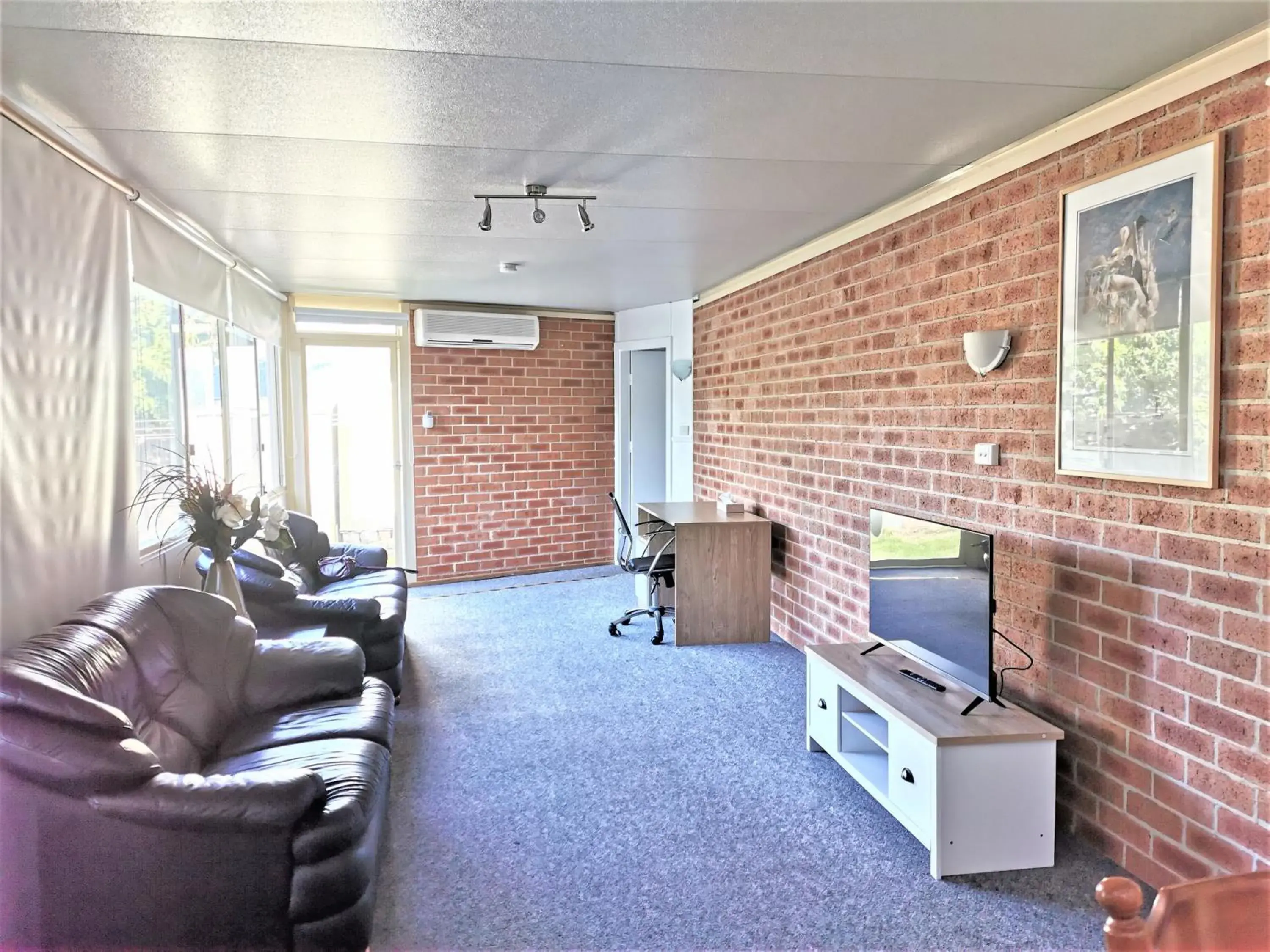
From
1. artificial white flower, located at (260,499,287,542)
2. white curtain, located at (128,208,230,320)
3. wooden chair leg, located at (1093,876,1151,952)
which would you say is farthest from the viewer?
artificial white flower, located at (260,499,287,542)

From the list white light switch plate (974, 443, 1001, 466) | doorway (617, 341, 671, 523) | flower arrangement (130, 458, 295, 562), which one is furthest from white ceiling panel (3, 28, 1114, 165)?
doorway (617, 341, 671, 523)

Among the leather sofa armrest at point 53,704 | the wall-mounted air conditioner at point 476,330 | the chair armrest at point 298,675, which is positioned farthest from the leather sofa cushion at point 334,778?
the wall-mounted air conditioner at point 476,330

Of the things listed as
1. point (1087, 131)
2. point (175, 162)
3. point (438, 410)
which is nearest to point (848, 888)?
point (1087, 131)

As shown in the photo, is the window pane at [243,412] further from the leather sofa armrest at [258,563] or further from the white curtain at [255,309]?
the leather sofa armrest at [258,563]

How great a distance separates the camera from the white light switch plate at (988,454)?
103 inches

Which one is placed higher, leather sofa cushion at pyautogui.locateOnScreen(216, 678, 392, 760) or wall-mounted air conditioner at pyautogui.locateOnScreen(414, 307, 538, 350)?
wall-mounted air conditioner at pyautogui.locateOnScreen(414, 307, 538, 350)

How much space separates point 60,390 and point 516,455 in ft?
13.9

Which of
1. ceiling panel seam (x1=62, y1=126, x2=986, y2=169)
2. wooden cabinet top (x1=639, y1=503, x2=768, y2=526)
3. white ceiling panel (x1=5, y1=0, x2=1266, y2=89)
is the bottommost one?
wooden cabinet top (x1=639, y1=503, x2=768, y2=526)

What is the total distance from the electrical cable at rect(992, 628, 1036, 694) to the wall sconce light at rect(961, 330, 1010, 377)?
0.94 meters

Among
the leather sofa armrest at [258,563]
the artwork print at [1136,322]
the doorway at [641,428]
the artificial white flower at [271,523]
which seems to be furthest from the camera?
the doorway at [641,428]

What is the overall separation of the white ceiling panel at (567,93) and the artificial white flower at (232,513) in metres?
1.28

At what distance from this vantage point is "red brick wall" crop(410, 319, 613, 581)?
6.18 m

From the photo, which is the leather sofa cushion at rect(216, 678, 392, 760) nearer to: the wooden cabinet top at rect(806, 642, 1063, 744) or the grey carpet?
the grey carpet

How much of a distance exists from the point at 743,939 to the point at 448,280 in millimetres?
4381
